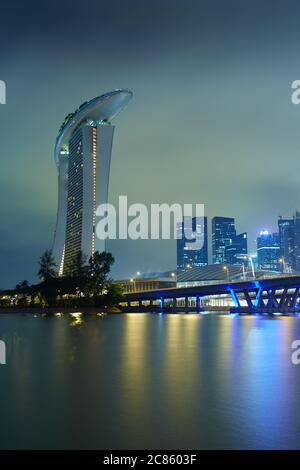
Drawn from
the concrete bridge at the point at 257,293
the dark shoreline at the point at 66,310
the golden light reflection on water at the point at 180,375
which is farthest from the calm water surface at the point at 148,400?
the dark shoreline at the point at 66,310

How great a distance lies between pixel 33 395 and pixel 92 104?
628 feet

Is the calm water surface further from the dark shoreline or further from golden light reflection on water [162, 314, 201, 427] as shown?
the dark shoreline

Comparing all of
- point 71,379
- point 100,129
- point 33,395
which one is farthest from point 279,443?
point 100,129

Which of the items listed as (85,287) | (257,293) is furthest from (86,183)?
(257,293)

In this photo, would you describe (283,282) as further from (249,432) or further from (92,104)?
(92,104)

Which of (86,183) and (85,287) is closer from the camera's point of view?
(85,287)

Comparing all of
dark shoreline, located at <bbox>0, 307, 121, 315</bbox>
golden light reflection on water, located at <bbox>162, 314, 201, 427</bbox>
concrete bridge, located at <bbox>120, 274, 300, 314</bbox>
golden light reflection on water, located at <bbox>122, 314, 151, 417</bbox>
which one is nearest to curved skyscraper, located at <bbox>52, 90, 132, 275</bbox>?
concrete bridge, located at <bbox>120, 274, 300, 314</bbox>

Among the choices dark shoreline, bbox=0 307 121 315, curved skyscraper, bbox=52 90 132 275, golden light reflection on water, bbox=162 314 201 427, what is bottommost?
dark shoreline, bbox=0 307 121 315

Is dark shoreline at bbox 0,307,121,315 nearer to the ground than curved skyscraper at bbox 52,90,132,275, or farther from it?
nearer to the ground

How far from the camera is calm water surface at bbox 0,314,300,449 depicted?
37.9 ft

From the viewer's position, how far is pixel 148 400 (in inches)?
607

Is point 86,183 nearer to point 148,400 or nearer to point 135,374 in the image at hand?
point 135,374

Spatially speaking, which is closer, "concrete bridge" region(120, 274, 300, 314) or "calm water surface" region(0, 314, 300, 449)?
"calm water surface" region(0, 314, 300, 449)

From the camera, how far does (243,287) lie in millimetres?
112938
